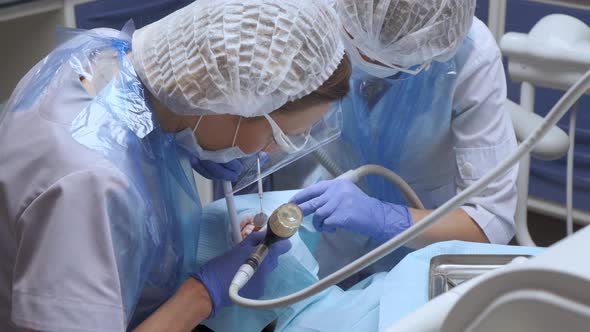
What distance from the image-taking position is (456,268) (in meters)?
1.19

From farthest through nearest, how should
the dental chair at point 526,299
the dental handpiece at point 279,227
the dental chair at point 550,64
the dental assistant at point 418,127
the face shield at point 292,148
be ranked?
the dental chair at point 550,64, the dental assistant at point 418,127, the face shield at point 292,148, the dental handpiece at point 279,227, the dental chair at point 526,299

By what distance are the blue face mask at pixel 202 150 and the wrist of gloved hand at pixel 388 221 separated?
33 centimetres

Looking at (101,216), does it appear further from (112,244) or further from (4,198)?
(4,198)

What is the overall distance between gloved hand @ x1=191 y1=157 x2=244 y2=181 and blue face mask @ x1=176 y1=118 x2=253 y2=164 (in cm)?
7

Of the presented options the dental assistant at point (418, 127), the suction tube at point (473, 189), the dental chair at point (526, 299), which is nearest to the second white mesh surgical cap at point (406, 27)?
the dental assistant at point (418, 127)

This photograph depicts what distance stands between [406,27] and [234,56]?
1.40 feet

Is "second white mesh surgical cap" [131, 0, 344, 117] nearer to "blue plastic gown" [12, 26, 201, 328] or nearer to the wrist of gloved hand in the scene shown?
"blue plastic gown" [12, 26, 201, 328]

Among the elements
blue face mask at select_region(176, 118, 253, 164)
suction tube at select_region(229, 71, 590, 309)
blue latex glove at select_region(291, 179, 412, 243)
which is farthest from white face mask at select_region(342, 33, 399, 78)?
suction tube at select_region(229, 71, 590, 309)

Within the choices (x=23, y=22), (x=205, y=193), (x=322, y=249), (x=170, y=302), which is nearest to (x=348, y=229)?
(x=322, y=249)

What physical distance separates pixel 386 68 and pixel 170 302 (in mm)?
618

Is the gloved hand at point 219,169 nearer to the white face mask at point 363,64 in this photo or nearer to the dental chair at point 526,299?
the white face mask at point 363,64

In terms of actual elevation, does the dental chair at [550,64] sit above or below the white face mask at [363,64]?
below

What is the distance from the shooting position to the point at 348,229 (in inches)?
58.9

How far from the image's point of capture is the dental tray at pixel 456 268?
115 cm
